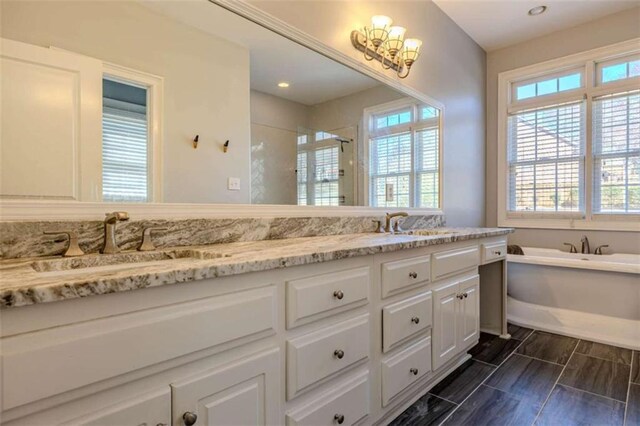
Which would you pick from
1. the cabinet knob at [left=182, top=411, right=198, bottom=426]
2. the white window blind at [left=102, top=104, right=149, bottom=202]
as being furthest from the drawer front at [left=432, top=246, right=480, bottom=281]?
the white window blind at [left=102, top=104, right=149, bottom=202]

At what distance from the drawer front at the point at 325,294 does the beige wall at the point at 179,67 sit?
618 mm

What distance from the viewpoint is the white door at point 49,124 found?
102 cm

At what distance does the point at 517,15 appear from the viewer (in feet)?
10.2

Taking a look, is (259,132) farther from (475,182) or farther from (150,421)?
(475,182)

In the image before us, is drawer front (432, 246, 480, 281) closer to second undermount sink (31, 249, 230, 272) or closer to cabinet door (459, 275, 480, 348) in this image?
cabinet door (459, 275, 480, 348)

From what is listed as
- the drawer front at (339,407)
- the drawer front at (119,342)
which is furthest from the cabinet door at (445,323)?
the drawer front at (119,342)

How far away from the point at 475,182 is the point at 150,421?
141 inches

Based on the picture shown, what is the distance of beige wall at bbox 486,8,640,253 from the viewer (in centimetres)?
308

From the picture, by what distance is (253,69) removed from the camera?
165 centimetres

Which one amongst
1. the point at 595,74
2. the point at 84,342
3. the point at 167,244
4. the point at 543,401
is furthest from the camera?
the point at 595,74

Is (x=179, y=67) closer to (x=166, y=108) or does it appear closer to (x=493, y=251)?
(x=166, y=108)

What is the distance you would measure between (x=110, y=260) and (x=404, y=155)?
6.98 feet

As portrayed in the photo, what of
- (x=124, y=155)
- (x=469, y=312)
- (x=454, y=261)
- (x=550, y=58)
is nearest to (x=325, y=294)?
(x=124, y=155)

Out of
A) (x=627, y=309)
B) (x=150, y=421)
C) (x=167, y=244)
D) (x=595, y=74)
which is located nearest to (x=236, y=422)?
(x=150, y=421)
